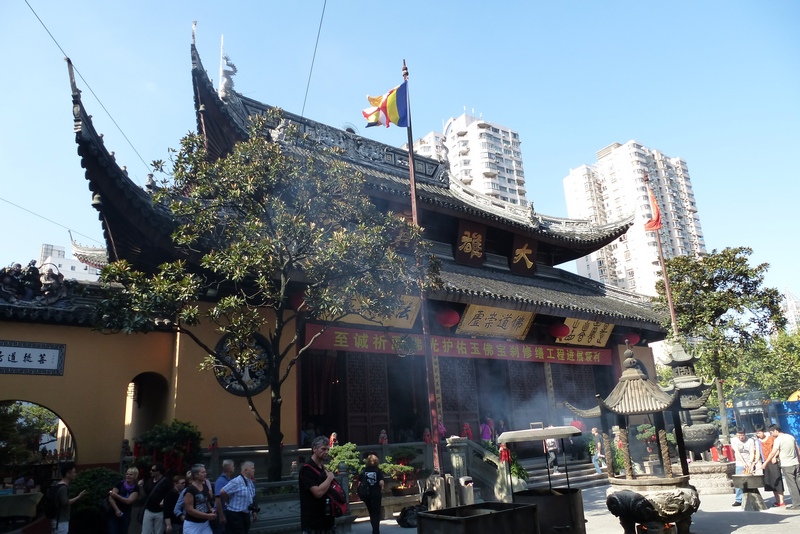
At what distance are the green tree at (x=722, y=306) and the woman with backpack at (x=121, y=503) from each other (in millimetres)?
16676

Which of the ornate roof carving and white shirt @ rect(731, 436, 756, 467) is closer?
the ornate roof carving

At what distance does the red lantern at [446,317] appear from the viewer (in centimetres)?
1366

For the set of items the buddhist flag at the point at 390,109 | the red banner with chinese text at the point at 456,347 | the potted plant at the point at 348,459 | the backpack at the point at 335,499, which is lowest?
the backpack at the point at 335,499

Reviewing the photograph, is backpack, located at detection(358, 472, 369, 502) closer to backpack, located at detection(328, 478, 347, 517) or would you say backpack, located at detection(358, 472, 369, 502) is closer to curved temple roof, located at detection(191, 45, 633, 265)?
backpack, located at detection(328, 478, 347, 517)

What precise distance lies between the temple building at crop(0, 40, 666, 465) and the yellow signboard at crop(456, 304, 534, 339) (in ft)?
0.13

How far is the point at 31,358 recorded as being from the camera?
9398mm

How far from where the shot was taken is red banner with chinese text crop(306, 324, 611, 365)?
1212cm

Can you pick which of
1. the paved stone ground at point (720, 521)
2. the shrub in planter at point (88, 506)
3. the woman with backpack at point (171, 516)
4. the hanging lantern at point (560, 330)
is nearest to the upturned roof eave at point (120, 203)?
the shrub in planter at point (88, 506)

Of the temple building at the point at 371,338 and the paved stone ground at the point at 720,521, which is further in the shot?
the temple building at the point at 371,338

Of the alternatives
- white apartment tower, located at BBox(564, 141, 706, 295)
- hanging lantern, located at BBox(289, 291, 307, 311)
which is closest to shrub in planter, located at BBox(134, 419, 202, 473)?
hanging lantern, located at BBox(289, 291, 307, 311)

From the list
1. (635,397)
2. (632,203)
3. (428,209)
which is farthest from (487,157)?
(635,397)

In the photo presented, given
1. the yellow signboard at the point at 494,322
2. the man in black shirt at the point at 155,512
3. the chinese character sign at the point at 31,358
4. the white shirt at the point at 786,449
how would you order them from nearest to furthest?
the man in black shirt at the point at 155,512, the white shirt at the point at 786,449, the chinese character sign at the point at 31,358, the yellow signboard at the point at 494,322

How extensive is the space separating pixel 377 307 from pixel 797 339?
34329 mm

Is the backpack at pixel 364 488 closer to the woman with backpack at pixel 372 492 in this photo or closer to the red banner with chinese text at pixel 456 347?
the woman with backpack at pixel 372 492
